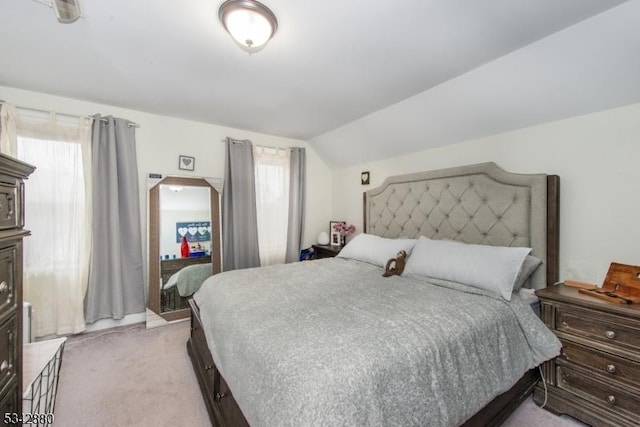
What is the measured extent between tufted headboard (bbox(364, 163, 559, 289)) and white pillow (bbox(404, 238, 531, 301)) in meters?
0.33

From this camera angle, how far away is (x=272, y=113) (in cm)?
301

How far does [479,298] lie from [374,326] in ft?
2.85

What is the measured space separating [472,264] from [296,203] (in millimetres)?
2527

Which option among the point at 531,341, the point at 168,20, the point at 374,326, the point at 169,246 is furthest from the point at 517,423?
the point at 169,246

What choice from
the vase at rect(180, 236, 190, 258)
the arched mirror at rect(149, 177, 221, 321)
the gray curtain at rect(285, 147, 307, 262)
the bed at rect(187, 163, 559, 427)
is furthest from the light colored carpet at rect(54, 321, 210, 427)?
the gray curtain at rect(285, 147, 307, 262)

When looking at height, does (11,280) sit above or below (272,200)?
below

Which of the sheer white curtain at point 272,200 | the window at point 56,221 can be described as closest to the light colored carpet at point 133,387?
the window at point 56,221

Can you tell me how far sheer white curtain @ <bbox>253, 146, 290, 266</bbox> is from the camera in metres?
3.71

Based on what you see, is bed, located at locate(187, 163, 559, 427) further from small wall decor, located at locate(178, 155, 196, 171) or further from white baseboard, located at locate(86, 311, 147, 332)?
small wall decor, located at locate(178, 155, 196, 171)

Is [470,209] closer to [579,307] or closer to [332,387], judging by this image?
[579,307]

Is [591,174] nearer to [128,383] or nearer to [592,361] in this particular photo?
[592,361]

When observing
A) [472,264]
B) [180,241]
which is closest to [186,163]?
[180,241]

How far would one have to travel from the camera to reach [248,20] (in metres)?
1.47

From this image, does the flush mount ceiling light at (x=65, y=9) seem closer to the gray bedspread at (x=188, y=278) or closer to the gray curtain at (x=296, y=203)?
the gray bedspread at (x=188, y=278)
